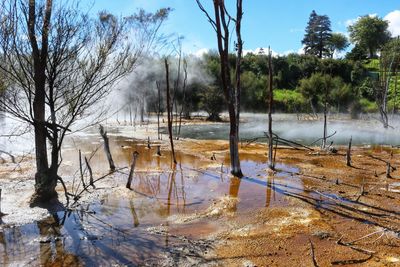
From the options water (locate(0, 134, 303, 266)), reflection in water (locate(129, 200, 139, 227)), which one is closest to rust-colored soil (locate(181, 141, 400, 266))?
water (locate(0, 134, 303, 266))

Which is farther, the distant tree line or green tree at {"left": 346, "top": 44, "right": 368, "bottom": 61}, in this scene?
green tree at {"left": 346, "top": 44, "right": 368, "bottom": 61}

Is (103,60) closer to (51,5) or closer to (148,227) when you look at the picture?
(51,5)

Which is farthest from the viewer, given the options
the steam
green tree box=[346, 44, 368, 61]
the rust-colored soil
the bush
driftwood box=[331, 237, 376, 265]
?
green tree box=[346, 44, 368, 61]

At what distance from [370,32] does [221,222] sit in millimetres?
71430

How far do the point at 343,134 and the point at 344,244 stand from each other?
28.2m

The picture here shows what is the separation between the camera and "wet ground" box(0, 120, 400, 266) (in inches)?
324

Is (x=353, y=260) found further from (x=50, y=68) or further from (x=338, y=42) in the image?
(x=338, y=42)

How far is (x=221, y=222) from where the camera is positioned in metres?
10.6

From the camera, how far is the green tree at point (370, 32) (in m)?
72.5

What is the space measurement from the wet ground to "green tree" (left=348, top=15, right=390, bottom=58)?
6185 cm

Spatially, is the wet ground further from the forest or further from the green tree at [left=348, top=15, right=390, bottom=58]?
the green tree at [left=348, top=15, right=390, bottom=58]

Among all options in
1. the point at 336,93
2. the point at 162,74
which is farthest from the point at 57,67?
the point at 336,93

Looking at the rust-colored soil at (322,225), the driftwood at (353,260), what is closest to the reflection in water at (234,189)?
the rust-colored soil at (322,225)

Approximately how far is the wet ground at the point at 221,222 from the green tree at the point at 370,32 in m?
61.8
